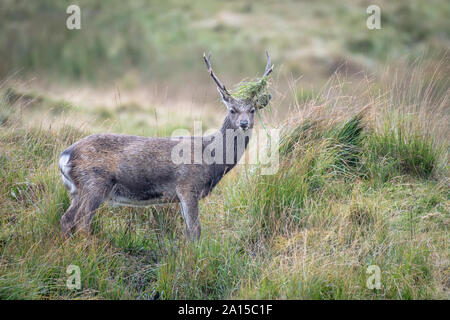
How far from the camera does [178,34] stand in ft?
91.1

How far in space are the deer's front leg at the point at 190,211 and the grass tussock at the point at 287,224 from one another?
20 cm

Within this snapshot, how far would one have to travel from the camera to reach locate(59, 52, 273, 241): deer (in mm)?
5723

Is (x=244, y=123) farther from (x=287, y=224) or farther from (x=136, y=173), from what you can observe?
(x=136, y=173)

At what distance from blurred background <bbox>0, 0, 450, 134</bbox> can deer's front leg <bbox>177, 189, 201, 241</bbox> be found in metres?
12.0

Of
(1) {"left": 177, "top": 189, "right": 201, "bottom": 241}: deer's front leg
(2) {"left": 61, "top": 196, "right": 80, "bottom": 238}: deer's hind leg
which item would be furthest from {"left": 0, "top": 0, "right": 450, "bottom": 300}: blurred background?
(1) {"left": 177, "top": 189, "right": 201, "bottom": 241}: deer's front leg

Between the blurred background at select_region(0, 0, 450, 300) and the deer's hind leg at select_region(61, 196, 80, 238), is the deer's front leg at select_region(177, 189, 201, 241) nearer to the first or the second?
the blurred background at select_region(0, 0, 450, 300)

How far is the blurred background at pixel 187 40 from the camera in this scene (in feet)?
A: 70.2

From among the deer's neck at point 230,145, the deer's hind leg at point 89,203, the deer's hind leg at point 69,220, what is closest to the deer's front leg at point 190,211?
the deer's neck at point 230,145

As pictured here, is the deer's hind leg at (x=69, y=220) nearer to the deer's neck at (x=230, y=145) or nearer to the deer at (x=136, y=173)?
the deer at (x=136, y=173)

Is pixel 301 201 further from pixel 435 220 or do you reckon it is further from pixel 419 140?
pixel 419 140

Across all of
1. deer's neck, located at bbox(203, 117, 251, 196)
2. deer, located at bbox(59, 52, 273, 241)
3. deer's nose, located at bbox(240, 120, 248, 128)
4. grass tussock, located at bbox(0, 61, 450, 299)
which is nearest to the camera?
grass tussock, located at bbox(0, 61, 450, 299)

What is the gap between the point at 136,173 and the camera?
597 centimetres

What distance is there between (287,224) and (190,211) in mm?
1131

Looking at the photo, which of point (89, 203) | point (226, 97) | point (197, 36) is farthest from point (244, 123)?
point (197, 36)
